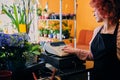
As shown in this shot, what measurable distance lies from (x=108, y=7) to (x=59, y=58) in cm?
50

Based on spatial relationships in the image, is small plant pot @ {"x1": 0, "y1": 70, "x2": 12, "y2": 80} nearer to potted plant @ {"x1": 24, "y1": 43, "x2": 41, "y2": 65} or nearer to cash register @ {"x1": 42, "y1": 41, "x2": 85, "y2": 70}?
potted plant @ {"x1": 24, "y1": 43, "x2": 41, "y2": 65}

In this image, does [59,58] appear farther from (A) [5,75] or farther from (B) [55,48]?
(A) [5,75]

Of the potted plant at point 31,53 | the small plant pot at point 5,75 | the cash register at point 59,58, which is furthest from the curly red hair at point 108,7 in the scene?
the small plant pot at point 5,75

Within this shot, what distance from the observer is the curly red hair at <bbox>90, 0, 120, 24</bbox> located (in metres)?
1.43

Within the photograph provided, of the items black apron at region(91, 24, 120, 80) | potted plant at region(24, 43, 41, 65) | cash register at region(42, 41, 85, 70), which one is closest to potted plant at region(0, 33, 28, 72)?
potted plant at region(24, 43, 41, 65)

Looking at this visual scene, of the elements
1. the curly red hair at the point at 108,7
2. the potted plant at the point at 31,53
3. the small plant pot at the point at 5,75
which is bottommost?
the small plant pot at the point at 5,75

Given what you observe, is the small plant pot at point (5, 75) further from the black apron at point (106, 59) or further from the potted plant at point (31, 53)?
the black apron at point (106, 59)

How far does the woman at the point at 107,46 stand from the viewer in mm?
1414

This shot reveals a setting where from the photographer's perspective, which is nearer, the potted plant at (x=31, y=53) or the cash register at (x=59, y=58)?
the potted plant at (x=31, y=53)

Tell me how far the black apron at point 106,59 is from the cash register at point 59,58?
5.1 inches

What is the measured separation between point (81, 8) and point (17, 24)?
3.97m

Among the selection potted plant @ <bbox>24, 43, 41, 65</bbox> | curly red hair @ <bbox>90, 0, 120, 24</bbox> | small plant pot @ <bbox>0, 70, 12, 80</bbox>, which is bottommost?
small plant pot @ <bbox>0, 70, 12, 80</bbox>

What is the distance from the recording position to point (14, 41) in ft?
3.65

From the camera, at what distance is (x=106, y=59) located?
143cm
